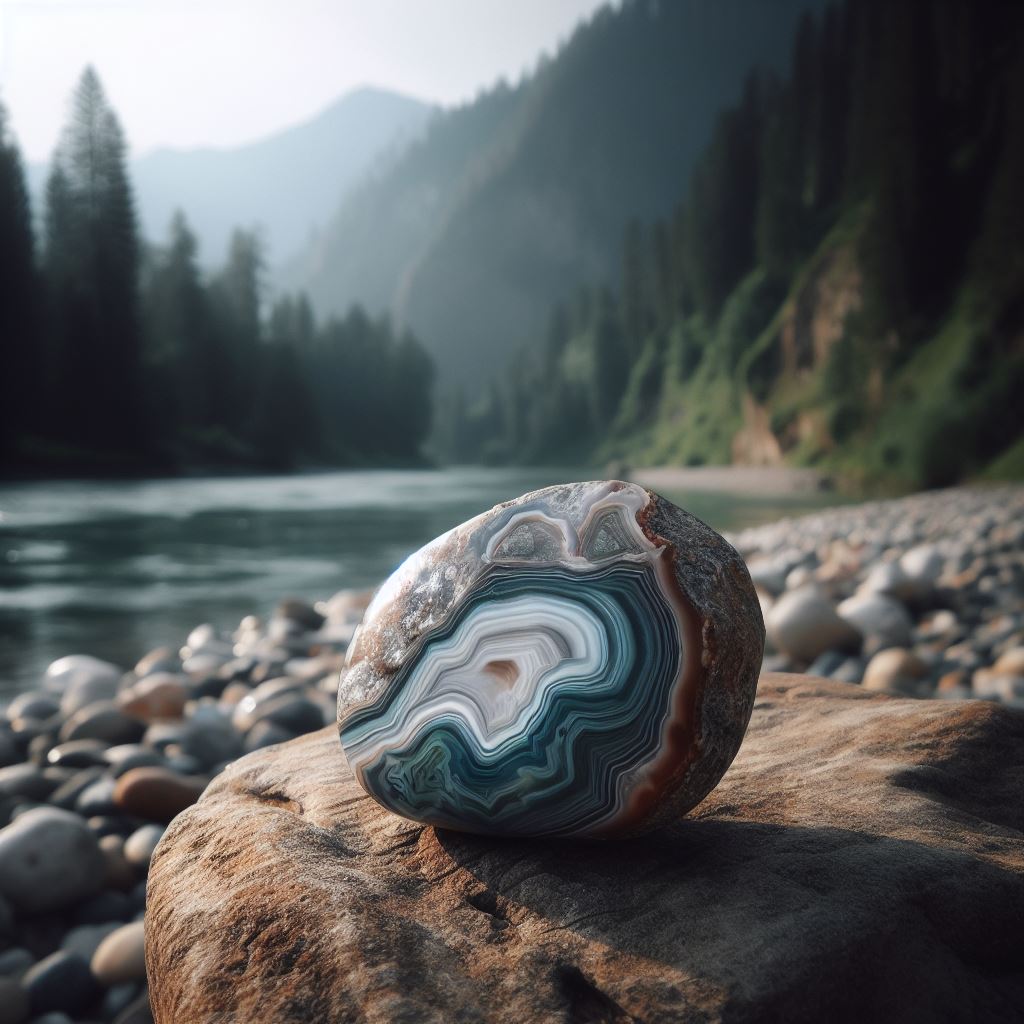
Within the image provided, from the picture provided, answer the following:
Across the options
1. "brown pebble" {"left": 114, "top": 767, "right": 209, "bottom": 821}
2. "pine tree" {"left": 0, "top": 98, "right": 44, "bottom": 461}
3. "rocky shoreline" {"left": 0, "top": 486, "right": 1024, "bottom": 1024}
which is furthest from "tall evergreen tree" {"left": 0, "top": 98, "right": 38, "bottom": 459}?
"brown pebble" {"left": 114, "top": 767, "right": 209, "bottom": 821}

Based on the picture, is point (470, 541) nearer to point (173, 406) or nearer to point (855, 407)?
point (855, 407)

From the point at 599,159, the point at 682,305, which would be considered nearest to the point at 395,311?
the point at 599,159

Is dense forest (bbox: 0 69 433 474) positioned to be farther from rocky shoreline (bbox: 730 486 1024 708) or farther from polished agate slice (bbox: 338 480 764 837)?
polished agate slice (bbox: 338 480 764 837)

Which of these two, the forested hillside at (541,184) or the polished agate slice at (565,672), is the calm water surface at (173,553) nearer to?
the polished agate slice at (565,672)

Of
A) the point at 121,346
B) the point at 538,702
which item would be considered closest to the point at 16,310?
the point at 121,346

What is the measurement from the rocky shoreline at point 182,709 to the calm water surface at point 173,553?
3.90ft

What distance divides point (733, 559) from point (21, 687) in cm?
636

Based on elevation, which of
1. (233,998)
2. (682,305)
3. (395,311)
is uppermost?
(395,311)

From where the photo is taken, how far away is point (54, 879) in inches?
104

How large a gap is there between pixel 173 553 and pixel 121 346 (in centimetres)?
2479

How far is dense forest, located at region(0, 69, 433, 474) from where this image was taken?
3161cm

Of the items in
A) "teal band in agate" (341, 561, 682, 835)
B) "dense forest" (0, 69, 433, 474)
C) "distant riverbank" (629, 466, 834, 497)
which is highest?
"dense forest" (0, 69, 433, 474)

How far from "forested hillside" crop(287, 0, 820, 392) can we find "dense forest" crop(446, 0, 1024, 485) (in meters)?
77.4

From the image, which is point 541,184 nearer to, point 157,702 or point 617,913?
point 157,702
